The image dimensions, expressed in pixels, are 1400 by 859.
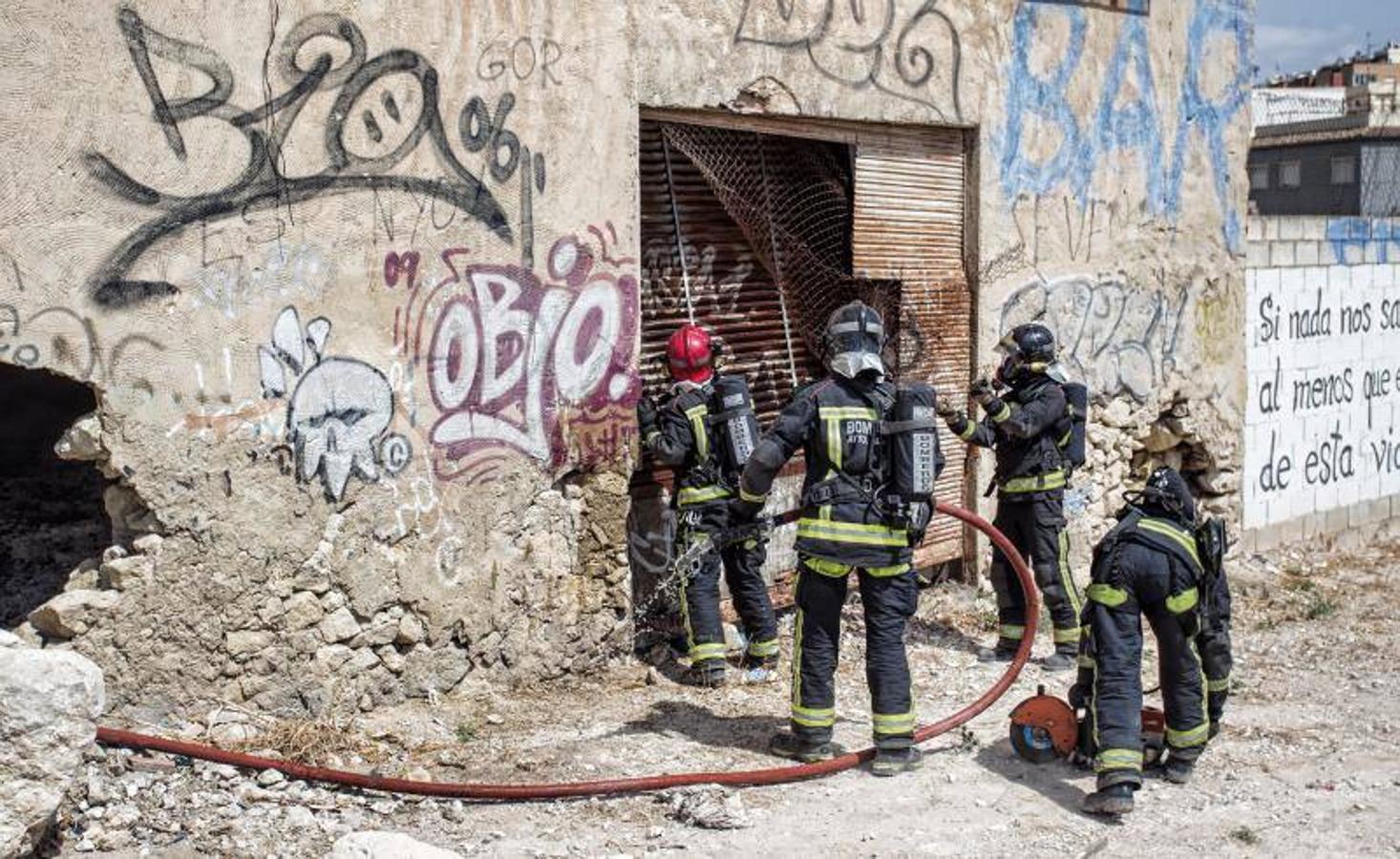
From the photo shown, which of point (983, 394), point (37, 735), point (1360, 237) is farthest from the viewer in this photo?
point (1360, 237)

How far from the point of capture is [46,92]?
5340 mm

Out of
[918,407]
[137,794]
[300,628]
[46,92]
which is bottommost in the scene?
[137,794]

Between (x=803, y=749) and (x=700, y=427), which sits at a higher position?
(x=700, y=427)

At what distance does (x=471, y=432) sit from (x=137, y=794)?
7.09 ft

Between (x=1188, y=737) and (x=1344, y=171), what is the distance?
18.5 meters

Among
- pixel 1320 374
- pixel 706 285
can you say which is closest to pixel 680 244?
pixel 706 285

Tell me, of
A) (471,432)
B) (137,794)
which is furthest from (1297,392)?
(137,794)

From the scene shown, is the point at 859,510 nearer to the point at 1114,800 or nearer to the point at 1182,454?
the point at 1114,800

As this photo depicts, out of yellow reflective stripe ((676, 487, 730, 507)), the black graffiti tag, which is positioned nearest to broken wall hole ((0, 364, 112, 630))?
the black graffiti tag

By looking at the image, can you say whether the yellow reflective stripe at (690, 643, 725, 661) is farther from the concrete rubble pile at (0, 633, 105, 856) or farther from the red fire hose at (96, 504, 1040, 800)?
the concrete rubble pile at (0, 633, 105, 856)

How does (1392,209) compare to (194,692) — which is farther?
(1392,209)

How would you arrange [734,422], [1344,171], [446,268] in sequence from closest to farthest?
[446,268], [734,422], [1344,171]

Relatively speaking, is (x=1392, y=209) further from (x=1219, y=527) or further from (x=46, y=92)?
(x=46, y=92)

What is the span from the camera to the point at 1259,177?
2509cm
